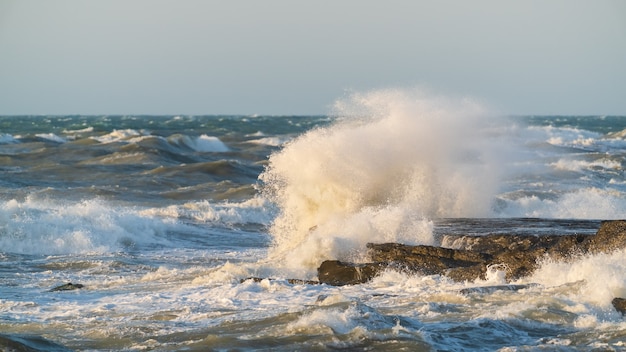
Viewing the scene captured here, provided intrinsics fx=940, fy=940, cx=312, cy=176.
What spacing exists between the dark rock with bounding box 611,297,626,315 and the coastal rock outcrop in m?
1.36

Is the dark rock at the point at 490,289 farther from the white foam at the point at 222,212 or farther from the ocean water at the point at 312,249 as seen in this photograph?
the white foam at the point at 222,212

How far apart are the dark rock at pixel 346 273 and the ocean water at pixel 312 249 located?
21 cm

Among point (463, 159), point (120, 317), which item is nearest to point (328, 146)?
point (463, 159)

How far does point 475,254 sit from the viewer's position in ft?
39.2

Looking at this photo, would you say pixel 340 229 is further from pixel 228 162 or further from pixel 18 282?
pixel 228 162

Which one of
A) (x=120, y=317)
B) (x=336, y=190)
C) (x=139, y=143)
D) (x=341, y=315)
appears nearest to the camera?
(x=341, y=315)

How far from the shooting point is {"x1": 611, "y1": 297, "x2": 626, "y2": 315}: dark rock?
9.51 meters

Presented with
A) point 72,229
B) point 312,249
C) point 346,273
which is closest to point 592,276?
point 346,273

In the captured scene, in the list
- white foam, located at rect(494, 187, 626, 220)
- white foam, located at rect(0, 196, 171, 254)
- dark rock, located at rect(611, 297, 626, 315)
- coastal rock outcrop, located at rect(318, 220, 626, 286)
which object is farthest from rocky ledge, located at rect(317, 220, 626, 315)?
white foam, located at rect(494, 187, 626, 220)

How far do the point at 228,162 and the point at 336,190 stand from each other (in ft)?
67.5

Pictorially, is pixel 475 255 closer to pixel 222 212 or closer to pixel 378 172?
pixel 378 172

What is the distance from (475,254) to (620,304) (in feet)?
8.49

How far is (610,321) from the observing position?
927 cm

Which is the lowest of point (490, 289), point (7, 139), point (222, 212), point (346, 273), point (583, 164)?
point (583, 164)
